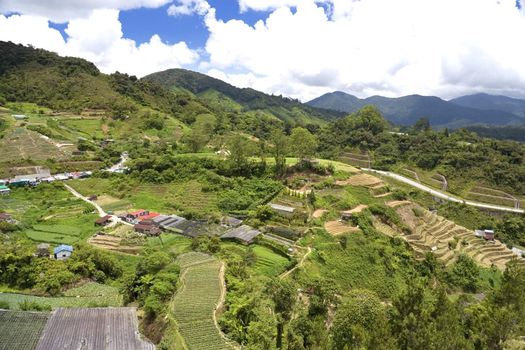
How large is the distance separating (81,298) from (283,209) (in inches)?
841

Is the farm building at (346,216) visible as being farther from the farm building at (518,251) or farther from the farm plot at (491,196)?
the farm plot at (491,196)

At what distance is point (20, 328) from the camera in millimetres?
16266

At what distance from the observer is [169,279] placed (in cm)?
2178

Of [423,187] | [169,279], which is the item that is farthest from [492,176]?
[169,279]

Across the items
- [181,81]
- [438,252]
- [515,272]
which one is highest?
[181,81]

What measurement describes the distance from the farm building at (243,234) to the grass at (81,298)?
11092 mm

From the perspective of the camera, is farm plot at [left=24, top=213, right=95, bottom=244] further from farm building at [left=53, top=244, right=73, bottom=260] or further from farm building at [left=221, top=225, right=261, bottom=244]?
farm building at [left=221, top=225, right=261, bottom=244]

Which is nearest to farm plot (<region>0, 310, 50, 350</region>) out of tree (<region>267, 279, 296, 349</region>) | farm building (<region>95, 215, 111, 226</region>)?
tree (<region>267, 279, 296, 349</region>)

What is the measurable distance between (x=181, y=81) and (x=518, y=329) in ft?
600

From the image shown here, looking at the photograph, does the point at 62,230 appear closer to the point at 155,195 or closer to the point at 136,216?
the point at 136,216

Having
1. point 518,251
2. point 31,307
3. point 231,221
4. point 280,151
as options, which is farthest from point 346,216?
point 31,307

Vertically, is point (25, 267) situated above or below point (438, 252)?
above

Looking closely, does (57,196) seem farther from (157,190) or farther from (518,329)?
(518,329)

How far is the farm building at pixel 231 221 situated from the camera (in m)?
36.2
